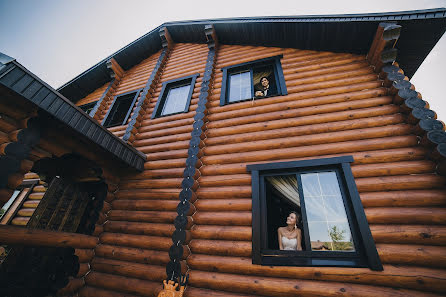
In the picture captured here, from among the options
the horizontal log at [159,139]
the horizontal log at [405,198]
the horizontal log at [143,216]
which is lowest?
the horizontal log at [143,216]

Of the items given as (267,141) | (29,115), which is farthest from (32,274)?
(267,141)

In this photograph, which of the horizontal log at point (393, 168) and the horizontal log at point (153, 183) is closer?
the horizontal log at point (393, 168)

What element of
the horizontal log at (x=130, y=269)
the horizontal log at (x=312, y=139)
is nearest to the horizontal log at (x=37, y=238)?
the horizontal log at (x=130, y=269)

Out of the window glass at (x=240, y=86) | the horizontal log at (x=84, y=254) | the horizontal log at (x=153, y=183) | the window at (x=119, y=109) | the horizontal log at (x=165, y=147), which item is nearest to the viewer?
the horizontal log at (x=84, y=254)

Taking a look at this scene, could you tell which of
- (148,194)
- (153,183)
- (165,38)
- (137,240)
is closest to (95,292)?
(137,240)

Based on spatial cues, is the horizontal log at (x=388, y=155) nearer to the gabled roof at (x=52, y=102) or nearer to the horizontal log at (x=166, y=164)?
the horizontal log at (x=166, y=164)

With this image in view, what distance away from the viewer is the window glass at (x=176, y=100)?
579 centimetres

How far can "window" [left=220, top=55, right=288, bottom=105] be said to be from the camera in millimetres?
5117

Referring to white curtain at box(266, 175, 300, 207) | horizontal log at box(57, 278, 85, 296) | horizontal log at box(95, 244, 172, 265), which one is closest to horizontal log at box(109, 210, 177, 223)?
horizontal log at box(95, 244, 172, 265)

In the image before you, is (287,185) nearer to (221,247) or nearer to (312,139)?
(312,139)

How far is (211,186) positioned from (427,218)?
341 cm

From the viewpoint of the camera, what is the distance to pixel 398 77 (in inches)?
136

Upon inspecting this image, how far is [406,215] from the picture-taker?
256 centimetres

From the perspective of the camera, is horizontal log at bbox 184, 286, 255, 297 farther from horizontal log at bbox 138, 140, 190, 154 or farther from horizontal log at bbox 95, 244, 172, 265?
horizontal log at bbox 138, 140, 190, 154
